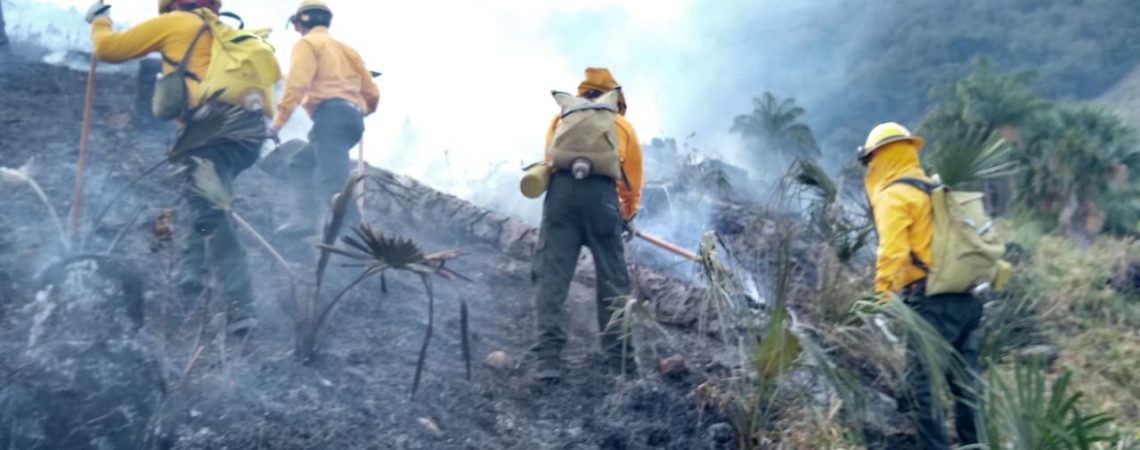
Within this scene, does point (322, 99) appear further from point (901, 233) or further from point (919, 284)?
point (919, 284)

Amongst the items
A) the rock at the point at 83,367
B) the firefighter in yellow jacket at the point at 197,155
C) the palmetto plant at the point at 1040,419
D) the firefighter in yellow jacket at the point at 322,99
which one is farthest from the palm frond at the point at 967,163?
the firefighter in yellow jacket at the point at 322,99

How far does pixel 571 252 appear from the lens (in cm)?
508

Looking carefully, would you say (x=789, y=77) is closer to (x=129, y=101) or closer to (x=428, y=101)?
(x=428, y=101)

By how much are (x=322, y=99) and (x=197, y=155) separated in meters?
1.62

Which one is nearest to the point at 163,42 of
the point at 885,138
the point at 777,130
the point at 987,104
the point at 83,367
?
the point at 83,367

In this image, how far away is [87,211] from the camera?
564 cm

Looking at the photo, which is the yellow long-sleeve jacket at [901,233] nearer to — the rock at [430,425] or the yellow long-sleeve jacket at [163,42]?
the rock at [430,425]

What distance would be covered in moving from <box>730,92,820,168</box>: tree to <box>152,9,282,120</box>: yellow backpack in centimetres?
1410

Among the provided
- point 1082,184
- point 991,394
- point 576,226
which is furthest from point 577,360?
point 1082,184

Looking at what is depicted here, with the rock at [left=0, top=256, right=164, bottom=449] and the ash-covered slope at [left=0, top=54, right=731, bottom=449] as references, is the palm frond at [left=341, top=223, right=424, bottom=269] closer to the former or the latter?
the ash-covered slope at [left=0, top=54, right=731, bottom=449]

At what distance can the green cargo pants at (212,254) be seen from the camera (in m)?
4.66

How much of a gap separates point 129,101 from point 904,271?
5.84 meters

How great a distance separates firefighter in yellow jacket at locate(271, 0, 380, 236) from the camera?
6.16 metres

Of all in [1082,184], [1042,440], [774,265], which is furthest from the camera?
[1082,184]
